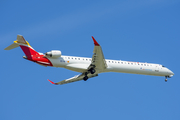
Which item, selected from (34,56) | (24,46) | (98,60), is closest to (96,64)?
(98,60)

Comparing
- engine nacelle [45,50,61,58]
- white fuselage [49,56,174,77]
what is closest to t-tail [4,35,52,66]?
engine nacelle [45,50,61,58]

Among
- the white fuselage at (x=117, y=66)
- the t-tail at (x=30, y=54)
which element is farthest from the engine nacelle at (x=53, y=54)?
the t-tail at (x=30, y=54)

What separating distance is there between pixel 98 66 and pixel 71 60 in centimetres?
355

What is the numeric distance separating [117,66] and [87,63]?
4265 millimetres

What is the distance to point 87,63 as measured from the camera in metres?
35.6

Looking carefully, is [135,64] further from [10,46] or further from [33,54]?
[10,46]

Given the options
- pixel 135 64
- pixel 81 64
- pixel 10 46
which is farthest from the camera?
pixel 135 64

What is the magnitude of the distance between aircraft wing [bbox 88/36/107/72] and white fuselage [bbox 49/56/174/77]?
2.89 feet

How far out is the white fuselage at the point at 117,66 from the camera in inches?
1358

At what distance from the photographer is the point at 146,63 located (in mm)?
39125

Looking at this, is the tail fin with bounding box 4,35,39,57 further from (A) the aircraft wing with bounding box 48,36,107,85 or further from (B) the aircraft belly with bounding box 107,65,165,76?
(B) the aircraft belly with bounding box 107,65,165,76

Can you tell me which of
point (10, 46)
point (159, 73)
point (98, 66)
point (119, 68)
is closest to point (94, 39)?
point (98, 66)

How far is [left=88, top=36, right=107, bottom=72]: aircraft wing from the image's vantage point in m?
31.8

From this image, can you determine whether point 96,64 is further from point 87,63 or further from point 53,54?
point 53,54
